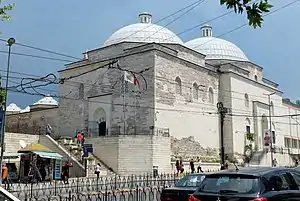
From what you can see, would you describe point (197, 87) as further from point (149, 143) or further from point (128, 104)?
point (149, 143)

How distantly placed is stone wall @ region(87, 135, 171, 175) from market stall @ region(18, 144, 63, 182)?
6.03 m

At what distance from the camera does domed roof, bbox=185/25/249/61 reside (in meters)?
50.9

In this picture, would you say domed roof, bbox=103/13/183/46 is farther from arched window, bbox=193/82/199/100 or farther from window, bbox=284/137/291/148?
window, bbox=284/137/291/148

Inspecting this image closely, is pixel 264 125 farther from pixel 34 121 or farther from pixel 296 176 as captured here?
pixel 296 176

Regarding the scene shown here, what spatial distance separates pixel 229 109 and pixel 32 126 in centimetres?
2256

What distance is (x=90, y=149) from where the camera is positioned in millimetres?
29281

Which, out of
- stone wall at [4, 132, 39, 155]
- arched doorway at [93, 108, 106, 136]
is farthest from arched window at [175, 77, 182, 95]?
stone wall at [4, 132, 39, 155]

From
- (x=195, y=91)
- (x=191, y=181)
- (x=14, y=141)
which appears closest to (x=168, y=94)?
(x=195, y=91)

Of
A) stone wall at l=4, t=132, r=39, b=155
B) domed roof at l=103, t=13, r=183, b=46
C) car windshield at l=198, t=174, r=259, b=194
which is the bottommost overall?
car windshield at l=198, t=174, r=259, b=194

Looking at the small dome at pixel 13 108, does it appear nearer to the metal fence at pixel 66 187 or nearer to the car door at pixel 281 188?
the metal fence at pixel 66 187

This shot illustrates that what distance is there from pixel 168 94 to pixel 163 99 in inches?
39.9

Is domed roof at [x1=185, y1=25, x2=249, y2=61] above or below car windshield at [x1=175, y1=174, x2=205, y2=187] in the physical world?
above

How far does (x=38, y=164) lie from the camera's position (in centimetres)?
2589

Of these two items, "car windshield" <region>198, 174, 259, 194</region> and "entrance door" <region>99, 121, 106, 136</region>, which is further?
"entrance door" <region>99, 121, 106, 136</region>
